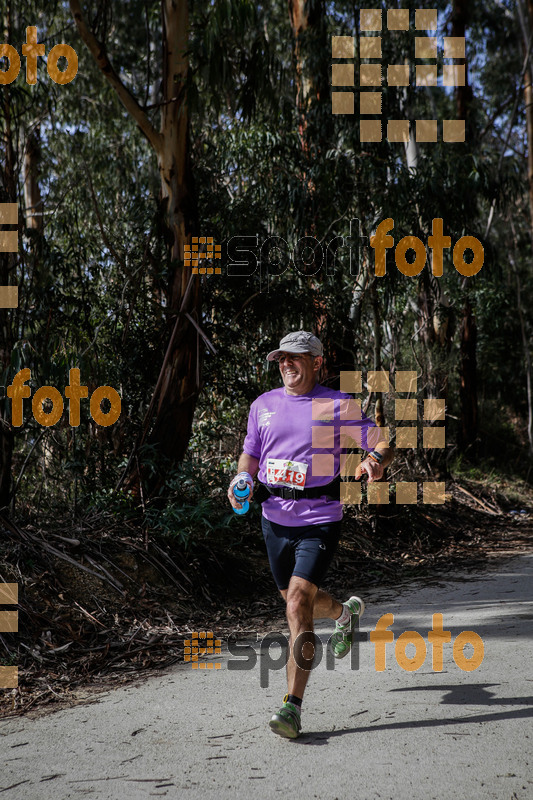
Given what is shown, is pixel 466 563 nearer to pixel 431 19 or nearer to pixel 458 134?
pixel 458 134

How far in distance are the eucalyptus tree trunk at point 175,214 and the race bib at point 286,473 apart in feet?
13.2

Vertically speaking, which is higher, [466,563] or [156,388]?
[156,388]

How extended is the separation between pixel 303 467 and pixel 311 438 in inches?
6.6

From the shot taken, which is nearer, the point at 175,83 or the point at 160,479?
the point at 160,479

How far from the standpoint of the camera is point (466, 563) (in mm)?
9531

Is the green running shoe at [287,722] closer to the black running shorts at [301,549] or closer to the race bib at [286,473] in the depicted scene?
the black running shorts at [301,549]

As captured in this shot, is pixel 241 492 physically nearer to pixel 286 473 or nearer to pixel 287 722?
pixel 286 473

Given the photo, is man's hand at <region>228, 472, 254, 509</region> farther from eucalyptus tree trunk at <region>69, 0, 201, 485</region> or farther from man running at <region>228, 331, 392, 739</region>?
eucalyptus tree trunk at <region>69, 0, 201, 485</region>

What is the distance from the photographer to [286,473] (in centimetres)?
457

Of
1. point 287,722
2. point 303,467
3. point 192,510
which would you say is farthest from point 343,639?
point 192,510

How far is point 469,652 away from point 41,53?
27.2ft

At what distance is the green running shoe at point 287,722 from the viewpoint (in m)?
3.98

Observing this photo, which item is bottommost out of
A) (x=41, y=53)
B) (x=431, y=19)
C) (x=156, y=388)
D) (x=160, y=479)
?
(x=160, y=479)

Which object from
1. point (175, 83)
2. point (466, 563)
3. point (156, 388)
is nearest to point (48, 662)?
point (156, 388)
